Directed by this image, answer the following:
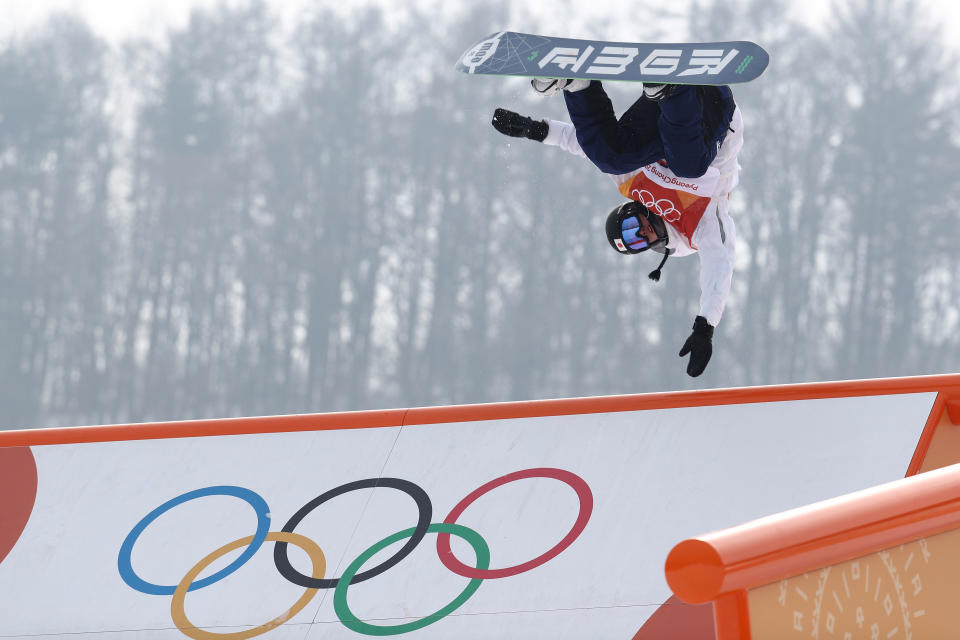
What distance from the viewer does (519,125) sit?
4.73 meters

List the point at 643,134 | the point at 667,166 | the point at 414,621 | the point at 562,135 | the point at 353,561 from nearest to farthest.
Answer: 1. the point at 414,621
2. the point at 353,561
3. the point at 643,134
4. the point at 667,166
5. the point at 562,135

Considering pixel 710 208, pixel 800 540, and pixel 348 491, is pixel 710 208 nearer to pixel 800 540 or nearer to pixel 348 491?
pixel 348 491

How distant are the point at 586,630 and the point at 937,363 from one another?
32255 millimetres

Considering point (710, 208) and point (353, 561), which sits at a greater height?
point (710, 208)

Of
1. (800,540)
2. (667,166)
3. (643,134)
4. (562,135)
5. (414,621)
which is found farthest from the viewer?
(562,135)

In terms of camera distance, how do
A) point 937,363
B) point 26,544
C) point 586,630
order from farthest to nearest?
point 937,363 → point 26,544 → point 586,630

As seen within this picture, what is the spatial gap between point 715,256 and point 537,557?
5.35 feet

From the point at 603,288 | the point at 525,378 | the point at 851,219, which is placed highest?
the point at 851,219

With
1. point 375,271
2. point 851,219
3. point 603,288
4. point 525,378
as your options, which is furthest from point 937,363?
point 375,271

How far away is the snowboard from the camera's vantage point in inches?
154

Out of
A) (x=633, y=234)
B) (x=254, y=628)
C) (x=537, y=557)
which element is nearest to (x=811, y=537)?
(x=537, y=557)

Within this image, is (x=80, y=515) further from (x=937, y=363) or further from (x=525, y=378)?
(x=937, y=363)

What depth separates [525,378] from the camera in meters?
34.5

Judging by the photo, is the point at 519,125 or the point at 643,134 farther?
the point at 519,125
